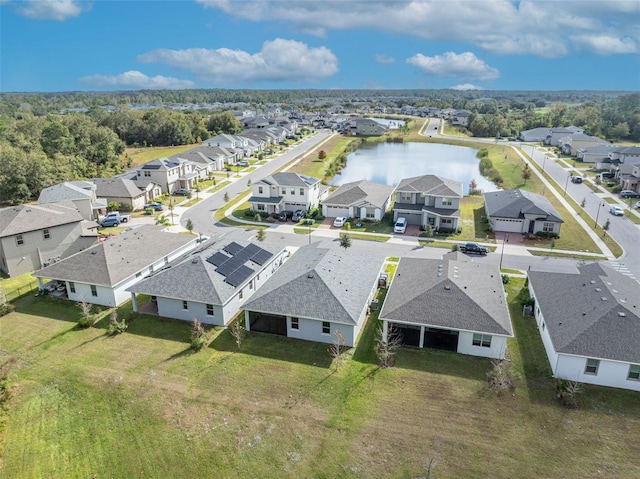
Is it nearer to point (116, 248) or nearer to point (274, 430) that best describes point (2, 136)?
point (116, 248)

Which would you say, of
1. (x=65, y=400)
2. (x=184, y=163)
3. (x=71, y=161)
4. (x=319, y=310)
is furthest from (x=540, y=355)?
(x=71, y=161)

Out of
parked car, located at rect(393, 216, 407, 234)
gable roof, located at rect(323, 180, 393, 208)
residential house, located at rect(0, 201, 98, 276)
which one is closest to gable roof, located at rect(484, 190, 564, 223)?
parked car, located at rect(393, 216, 407, 234)

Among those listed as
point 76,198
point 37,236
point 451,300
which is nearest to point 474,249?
point 451,300

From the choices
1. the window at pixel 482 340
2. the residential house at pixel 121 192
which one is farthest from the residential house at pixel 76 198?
the window at pixel 482 340

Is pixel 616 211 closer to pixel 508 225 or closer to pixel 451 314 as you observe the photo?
pixel 508 225

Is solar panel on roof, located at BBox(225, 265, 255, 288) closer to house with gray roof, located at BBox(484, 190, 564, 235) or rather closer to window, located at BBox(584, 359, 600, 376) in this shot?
window, located at BBox(584, 359, 600, 376)

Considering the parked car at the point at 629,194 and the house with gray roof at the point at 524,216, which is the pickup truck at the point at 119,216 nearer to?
the house with gray roof at the point at 524,216
